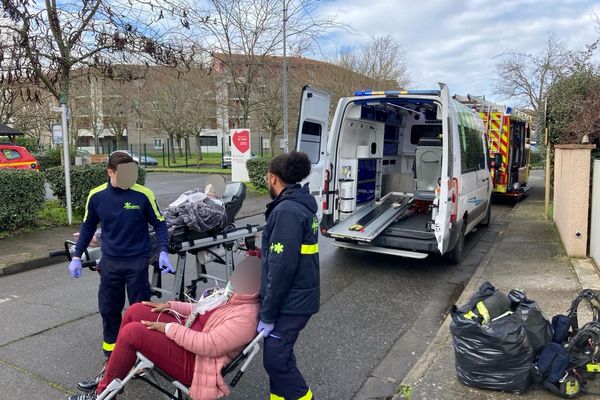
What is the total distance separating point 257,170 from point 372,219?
901 centimetres

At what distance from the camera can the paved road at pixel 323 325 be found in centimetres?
367

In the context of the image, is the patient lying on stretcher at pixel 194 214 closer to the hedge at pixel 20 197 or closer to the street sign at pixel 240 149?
the hedge at pixel 20 197

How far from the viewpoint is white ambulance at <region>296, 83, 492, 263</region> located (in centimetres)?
627

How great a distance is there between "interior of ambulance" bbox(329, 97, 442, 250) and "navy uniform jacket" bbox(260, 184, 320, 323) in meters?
3.86

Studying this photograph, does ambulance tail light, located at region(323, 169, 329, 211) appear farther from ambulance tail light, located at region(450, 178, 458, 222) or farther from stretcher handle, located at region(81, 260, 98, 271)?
stretcher handle, located at region(81, 260, 98, 271)

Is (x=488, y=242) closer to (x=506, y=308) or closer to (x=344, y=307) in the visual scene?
(x=344, y=307)

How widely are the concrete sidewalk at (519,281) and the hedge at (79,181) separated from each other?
725cm

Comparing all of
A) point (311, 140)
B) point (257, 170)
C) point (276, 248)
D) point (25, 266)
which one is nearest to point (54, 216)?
point (25, 266)

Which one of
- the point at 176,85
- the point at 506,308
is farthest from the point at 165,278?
the point at 176,85

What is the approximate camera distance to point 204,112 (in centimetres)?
3275

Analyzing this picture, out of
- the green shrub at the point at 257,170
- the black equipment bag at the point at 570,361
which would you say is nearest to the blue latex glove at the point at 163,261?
the black equipment bag at the point at 570,361

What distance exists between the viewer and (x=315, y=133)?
23.2 feet

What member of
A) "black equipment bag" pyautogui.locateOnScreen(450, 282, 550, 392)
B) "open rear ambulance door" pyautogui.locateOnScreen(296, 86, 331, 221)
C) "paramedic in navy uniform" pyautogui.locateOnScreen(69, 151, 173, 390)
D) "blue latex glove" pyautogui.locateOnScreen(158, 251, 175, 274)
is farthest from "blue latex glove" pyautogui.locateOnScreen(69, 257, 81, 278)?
"open rear ambulance door" pyautogui.locateOnScreen(296, 86, 331, 221)

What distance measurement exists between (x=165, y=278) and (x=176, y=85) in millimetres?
26415
